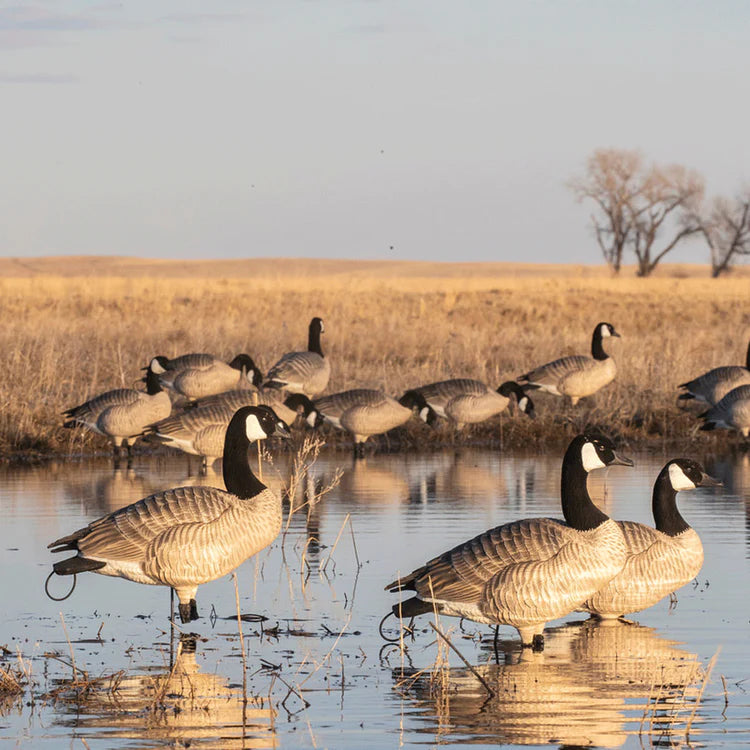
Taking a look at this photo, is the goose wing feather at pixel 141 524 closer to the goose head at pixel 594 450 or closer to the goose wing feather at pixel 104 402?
the goose head at pixel 594 450

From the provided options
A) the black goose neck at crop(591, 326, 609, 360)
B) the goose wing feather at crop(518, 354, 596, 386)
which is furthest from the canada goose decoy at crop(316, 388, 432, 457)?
the black goose neck at crop(591, 326, 609, 360)

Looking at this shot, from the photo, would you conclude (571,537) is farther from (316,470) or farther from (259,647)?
(316,470)

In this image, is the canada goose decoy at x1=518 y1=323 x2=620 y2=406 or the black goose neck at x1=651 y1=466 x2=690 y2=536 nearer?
the black goose neck at x1=651 y1=466 x2=690 y2=536

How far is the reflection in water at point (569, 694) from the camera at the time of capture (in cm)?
674

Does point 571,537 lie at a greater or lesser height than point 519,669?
greater

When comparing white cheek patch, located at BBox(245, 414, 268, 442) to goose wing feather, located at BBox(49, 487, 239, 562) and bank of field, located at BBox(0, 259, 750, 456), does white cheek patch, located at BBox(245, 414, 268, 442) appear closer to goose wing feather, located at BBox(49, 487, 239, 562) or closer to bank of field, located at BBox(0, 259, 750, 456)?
goose wing feather, located at BBox(49, 487, 239, 562)

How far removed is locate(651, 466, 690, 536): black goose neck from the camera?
9.75 m

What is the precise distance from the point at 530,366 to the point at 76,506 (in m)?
12.9

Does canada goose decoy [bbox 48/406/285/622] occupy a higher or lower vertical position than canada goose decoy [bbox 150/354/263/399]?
lower

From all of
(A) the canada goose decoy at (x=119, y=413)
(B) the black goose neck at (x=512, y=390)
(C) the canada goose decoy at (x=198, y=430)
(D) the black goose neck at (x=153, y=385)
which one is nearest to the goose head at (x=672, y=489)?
(C) the canada goose decoy at (x=198, y=430)

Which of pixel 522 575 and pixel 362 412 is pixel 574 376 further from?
A: pixel 522 575

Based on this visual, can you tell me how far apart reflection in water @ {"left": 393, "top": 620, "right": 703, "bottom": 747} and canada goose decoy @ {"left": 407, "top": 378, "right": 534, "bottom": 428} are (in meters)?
9.87

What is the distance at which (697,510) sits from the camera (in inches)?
550

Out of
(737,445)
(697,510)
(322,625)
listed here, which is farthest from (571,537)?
(737,445)
